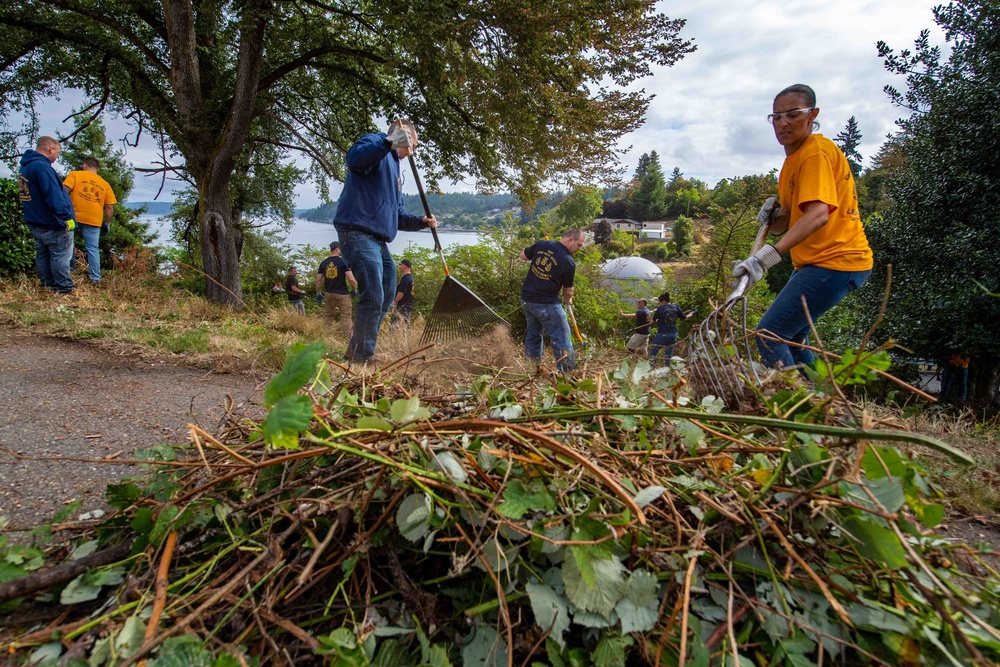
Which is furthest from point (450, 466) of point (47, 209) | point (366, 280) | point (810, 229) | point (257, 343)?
point (47, 209)

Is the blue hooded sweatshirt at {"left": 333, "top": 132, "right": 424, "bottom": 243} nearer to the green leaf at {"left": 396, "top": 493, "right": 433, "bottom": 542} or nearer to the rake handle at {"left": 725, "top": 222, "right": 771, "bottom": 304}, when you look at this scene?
the rake handle at {"left": 725, "top": 222, "right": 771, "bottom": 304}

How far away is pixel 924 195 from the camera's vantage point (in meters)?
6.50

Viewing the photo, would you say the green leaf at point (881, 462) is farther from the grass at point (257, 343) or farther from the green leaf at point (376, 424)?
the green leaf at point (376, 424)

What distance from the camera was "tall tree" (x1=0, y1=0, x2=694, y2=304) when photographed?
7113 mm

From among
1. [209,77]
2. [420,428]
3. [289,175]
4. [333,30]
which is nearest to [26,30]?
[209,77]

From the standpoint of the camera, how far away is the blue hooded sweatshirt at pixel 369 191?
4145 mm

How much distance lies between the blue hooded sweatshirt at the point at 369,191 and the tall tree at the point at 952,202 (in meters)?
6.57

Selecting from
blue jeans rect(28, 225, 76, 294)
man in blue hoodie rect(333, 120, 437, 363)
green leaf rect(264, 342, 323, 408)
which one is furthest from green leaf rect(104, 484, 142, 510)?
blue jeans rect(28, 225, 76, 294)

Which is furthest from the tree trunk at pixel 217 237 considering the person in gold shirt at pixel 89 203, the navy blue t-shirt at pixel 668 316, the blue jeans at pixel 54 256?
the navy blue t-shirt at pixel 668 316

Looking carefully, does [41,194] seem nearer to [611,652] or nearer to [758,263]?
[758,263]

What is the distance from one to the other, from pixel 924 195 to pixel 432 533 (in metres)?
8.22

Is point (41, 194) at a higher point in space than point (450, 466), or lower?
higher

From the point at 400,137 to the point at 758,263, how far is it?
123 inches

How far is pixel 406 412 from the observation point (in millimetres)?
1239
